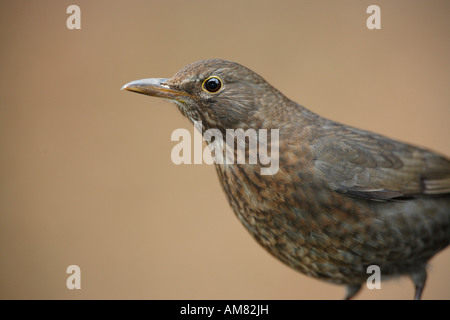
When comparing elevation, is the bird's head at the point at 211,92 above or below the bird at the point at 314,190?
above

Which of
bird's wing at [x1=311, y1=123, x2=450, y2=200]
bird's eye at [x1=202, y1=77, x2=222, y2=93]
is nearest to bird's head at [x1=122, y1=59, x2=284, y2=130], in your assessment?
bird's eye at [x1=202, y1=77, x2=222, y2=93]

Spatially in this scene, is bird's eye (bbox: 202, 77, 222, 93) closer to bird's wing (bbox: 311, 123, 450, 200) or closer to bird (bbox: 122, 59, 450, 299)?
bird (bbox: 122, 59, 450, 299)

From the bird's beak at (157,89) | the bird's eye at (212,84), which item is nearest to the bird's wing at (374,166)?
the bird's eye at (212,84)

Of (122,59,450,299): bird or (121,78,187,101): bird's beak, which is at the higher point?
(121,78,187,101): bird's beak

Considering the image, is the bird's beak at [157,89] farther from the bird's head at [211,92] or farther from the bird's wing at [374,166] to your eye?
the bird's wing at [374,166]

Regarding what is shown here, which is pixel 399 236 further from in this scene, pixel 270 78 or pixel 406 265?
pixel 270 78

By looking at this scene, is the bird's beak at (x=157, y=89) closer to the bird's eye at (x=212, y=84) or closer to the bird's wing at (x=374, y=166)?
the bird's eye at (x=212, y=84)
